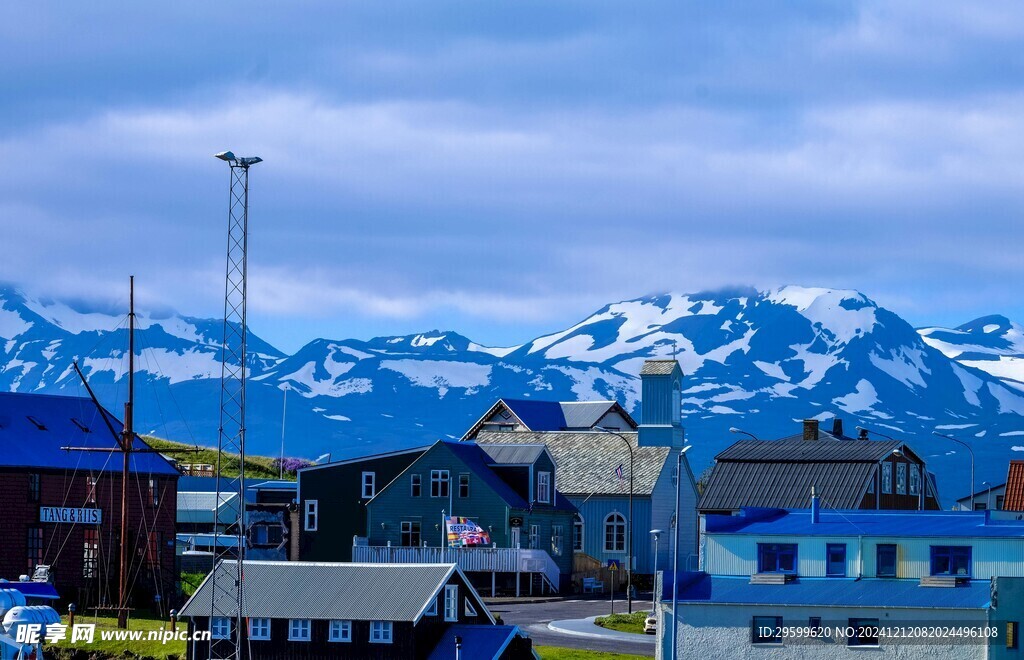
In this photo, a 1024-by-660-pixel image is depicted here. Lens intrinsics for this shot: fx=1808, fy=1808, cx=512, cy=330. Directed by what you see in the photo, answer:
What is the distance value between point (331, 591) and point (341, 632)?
6.73 ft

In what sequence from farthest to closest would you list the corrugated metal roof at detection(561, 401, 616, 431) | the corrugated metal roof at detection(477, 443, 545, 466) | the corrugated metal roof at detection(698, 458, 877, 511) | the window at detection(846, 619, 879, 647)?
the corrugated metal roof at detection(561, 401, 616, 431) < the corrugated metal roof at detection(477, 443, 545, 466) < the corrugated metal roof at detection(698, 458, 877, 511) < the window at detection(846, 619, 879, 647)

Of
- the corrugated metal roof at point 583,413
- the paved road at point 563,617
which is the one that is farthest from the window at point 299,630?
the corrugated metal roof at point 583,413

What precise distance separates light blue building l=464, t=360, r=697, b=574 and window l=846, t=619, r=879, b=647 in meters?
29.8

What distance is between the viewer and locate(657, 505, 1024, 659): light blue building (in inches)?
2347

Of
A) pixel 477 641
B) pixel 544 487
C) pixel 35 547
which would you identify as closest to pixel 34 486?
pixel 35 547

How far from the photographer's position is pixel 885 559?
6275 cm

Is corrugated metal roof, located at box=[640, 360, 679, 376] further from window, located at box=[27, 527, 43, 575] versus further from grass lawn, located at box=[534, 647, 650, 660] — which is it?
grass lawn, located at box=[534, 647, 650, 660]

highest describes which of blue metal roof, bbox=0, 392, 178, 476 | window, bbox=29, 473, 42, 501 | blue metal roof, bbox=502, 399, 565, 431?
blue metal roof, bbox=502, 399, 565, 431

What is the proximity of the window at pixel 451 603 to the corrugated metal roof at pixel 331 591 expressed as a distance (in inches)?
21.7

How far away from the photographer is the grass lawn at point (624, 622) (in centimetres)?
7381

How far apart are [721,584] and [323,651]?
555 inches

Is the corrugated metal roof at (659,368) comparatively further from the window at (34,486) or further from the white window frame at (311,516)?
the window at (34,486)

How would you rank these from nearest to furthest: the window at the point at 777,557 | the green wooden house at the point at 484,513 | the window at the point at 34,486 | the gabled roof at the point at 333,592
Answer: the gabled roof at the point at 333,592
the window at the point at 777,557
the window at the point at 34,486
the green wooden house at the point at 484,513

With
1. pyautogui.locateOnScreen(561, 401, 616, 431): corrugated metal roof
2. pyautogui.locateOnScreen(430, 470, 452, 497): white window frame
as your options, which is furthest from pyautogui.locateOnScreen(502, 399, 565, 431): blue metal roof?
pyautogui.locateOnScreen(430, 470, 452, 497): white window frame
